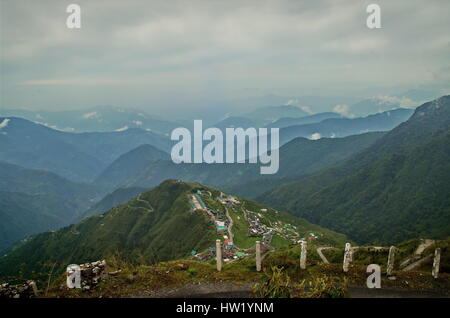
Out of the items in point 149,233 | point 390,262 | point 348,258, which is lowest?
point 149,233

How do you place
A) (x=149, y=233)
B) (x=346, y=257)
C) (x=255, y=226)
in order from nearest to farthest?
(x=346, y=257) → (x=255, y=226) → (x=149, y=233)

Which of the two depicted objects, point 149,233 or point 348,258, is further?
point 149,233

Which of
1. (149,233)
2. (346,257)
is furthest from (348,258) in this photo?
(149,233)

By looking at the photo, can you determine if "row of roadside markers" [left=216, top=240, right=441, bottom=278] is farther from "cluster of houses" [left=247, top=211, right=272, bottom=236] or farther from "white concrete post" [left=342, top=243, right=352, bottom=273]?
"cluster of houses" [left=247, top=211, right=272, bottom=236]

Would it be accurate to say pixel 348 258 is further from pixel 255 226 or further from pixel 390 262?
pixel 255 226

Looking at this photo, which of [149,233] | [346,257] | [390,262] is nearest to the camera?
[390,262]

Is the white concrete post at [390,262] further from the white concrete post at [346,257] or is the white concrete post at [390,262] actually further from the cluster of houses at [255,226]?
the cluster of houses at [255,226]

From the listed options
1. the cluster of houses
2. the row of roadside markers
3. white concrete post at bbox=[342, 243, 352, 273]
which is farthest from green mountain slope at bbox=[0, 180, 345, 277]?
white concrete post at bbox=[342, 243, 352, 273]

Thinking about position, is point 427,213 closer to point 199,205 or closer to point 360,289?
point 199,205

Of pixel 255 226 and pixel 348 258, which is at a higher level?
pixel 348 258
